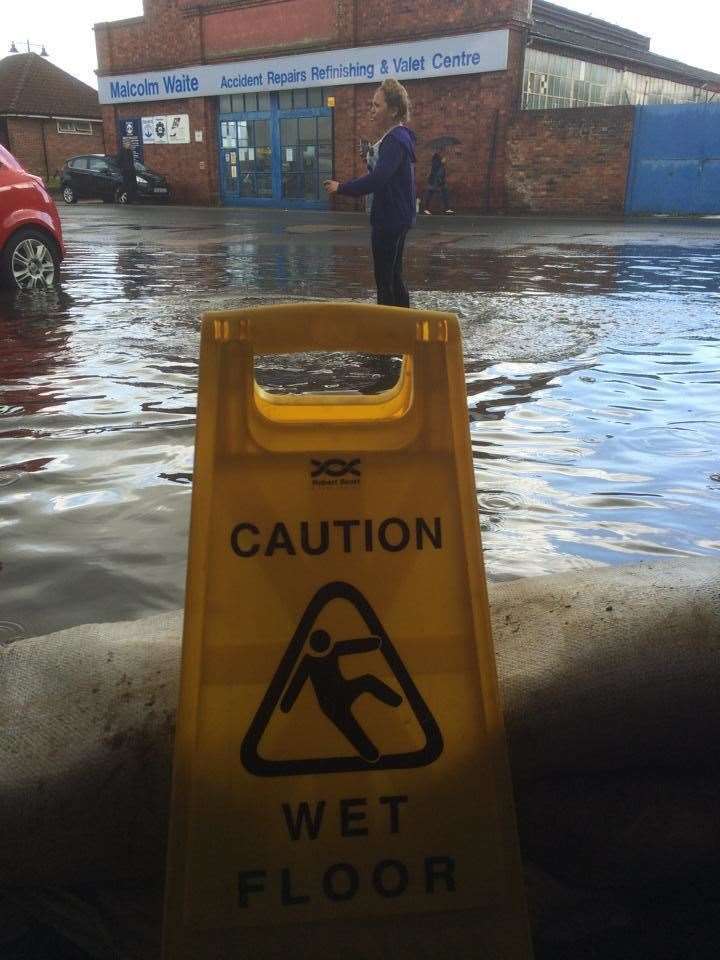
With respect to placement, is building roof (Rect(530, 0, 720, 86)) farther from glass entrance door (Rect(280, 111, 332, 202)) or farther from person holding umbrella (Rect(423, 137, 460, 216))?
glass entrance door (Rect(280, 111, 332, 202))

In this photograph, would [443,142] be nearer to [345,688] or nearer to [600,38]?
[600,38]

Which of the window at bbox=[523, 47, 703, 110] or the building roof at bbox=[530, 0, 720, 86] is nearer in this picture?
the window at bbox=[523, 47, 703, 110]

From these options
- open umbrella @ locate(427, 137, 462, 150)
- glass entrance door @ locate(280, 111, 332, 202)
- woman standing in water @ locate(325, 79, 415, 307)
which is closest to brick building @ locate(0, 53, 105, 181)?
glass entrance door @ locate(280, 111, 332, 202)

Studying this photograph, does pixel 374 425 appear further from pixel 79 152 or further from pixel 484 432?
pixel 79 152

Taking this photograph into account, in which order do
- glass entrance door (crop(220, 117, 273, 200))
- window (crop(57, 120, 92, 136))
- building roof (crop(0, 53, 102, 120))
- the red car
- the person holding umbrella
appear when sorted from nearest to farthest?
the red car, the person holding umbrella, glass entrance door (crop(220, 117, 273, 200)), building roof (crop(0, 53, 102, 120)), window (crop(57, 120, 92, 136))

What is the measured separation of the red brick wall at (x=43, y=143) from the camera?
36094 mm

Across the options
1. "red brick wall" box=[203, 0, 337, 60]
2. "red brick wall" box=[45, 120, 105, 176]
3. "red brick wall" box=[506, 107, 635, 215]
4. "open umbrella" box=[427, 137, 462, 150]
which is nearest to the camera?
"red brick wall" box=[506, 107, 635, 215]

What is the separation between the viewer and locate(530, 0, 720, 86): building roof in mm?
24095

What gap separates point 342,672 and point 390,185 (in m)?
5.14

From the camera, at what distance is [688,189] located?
67.2ft

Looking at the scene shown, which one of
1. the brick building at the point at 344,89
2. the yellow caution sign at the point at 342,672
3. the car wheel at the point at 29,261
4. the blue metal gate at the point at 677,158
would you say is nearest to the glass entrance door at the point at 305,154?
the brick building at the point at 344,89

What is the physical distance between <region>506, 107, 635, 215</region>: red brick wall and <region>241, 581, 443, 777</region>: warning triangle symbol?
73.1 feet

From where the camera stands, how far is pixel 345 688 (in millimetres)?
1120

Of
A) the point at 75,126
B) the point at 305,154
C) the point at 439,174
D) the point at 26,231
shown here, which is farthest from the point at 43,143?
the point at 26,231
